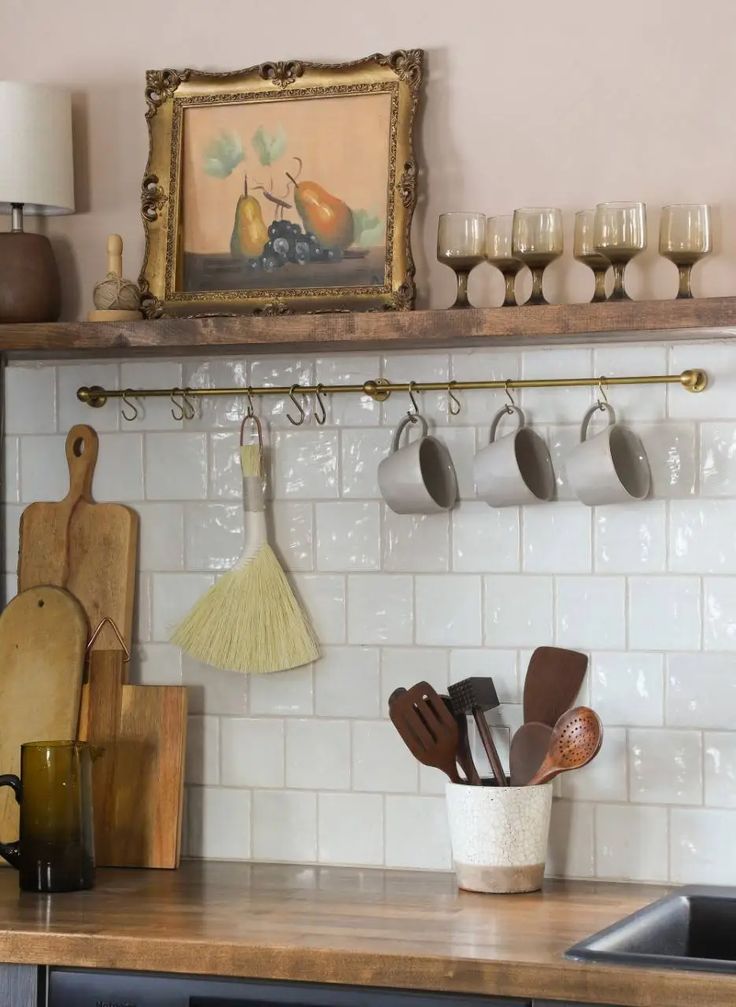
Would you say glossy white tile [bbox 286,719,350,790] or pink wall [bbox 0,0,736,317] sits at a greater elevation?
pink wall [bbox 0,0,736,317]

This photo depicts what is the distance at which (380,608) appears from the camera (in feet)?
8.25

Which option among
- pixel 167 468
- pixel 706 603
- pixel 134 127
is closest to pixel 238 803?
pixel 167 468

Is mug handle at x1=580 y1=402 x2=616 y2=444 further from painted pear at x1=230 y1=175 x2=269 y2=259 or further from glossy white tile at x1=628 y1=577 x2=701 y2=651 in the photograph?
painted pear at x1=230 y1=175 x2=269 y2=259

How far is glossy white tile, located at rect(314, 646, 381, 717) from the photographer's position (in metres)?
2.51

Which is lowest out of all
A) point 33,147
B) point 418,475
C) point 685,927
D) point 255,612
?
point 685,927

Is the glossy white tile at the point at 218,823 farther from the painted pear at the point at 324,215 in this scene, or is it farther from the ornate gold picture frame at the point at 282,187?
the painted pear at the point at 324,215

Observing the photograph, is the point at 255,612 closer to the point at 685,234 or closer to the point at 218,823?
the point at 218,823

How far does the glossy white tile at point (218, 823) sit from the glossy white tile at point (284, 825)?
2cm

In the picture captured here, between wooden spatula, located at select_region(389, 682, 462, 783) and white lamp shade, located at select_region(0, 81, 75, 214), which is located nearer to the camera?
wooden spatula, located at select_region(389, 682, 462, 783)

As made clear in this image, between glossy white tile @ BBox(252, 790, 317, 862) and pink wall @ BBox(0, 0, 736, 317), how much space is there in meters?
0.90

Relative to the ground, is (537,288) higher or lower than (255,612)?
higher

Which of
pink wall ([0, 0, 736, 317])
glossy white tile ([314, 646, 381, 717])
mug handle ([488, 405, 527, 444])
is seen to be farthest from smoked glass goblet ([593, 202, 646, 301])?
glossy white tile ([314, 646, 381, 717])

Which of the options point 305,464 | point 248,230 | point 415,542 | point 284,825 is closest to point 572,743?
point 415,542

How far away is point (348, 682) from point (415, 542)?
268mm
